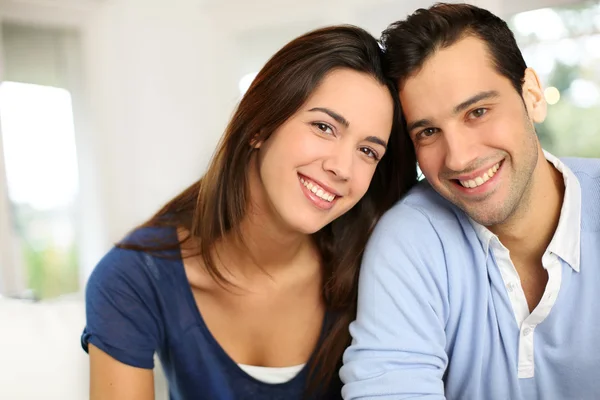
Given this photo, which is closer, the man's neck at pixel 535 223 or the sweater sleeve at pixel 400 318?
the sweater sleeve at pixel 400 318

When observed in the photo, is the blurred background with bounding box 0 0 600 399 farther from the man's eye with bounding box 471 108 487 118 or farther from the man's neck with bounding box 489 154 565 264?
the man's eye with bounding box 471 108 487 118

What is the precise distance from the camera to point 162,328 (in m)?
1.40

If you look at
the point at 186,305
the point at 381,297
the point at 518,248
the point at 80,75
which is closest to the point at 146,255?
the point at 186,305

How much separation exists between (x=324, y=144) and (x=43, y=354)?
89cm

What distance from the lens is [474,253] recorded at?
1.29m

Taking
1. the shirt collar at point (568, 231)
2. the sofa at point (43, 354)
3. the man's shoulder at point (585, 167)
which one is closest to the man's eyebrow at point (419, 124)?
the shirt collar at point (568, 231)

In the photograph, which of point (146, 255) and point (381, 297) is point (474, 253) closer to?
point (381, 297)

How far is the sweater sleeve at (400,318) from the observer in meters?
1.18

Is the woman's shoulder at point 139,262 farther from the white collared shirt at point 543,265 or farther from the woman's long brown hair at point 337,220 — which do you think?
the white collared shirt at point 543,265

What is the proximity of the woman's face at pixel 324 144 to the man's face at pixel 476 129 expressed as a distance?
0.09 m

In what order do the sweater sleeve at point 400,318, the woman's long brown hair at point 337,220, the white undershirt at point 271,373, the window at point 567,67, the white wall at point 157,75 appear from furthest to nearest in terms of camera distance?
the white wall at point 157,75 < the window at point 567,67 < the white undershirt at point 271,373 < the woman's long brown hair at point 337,220 < the sweater sleeve at point 400,318

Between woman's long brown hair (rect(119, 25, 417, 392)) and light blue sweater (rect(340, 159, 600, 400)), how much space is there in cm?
19

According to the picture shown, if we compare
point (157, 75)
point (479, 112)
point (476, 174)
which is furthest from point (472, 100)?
point (157, 75)

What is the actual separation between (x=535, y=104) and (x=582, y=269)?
355 mm
